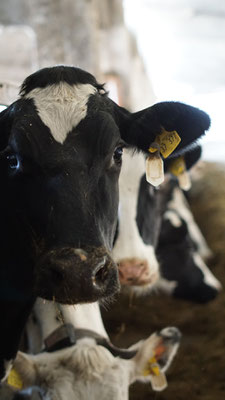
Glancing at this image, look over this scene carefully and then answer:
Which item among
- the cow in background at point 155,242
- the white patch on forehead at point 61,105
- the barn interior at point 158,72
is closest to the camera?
the white patch on forehead at point 61,105

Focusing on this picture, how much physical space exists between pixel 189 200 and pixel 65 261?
137 inches

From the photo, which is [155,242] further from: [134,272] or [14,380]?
[14,380]

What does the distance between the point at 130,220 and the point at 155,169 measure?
1073mm

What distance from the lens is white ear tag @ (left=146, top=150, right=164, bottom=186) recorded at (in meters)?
2.11

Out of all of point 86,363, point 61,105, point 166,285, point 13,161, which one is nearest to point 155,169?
point 61,105

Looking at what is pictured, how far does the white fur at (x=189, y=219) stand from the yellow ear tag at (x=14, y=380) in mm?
2441

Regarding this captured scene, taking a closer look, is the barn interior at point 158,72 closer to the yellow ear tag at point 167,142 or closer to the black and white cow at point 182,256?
the black and white cow at point 182,256

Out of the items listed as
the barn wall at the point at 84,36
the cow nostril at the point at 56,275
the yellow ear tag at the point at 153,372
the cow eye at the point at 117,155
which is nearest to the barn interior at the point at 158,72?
the barn wall at the point at 84,36

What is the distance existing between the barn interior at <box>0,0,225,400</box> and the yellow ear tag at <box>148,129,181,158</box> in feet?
0.61

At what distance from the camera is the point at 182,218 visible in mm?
4434

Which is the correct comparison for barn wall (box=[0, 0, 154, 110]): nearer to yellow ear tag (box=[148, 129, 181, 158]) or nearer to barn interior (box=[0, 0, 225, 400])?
barn interior (box=[0, 0, 225, 400])

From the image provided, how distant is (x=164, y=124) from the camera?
6.86ft

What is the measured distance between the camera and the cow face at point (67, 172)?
155cm

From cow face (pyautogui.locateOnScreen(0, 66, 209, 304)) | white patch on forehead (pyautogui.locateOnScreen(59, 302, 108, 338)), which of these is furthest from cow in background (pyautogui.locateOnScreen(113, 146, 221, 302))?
white patch on forehead (pyautogui.locateOnScreen(59, 302, 108, 338))
